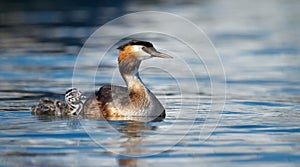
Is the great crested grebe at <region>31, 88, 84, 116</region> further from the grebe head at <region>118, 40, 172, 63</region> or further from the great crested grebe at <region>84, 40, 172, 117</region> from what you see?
the grebe head at <region>118, 40, 172, 63</region>

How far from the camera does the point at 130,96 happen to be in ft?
48.3

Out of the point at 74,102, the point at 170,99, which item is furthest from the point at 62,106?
the point at 170,99

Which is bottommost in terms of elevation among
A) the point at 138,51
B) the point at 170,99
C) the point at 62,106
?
the point at 62,106

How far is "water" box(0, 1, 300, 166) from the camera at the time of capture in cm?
1213

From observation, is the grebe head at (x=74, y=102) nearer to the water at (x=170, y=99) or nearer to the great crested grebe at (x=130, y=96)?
the great crested grebe at (x=130, y=96)

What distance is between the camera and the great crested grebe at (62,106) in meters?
14.9

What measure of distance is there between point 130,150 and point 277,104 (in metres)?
4.25

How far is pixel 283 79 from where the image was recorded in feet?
61.8

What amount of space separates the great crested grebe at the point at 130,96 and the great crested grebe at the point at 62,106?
0.15m

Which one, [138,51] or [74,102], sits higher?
[138,51]

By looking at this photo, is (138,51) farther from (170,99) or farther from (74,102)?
(170,99)

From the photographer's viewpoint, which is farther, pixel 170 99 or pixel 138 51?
pixel 170 99

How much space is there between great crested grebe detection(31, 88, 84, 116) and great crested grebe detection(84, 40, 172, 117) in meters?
0.15

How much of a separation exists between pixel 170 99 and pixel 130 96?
2067 millimetres
